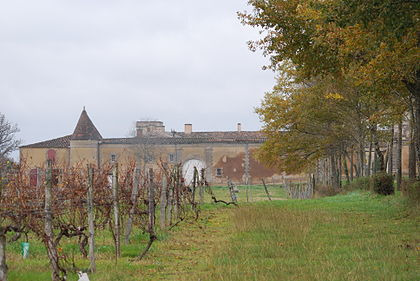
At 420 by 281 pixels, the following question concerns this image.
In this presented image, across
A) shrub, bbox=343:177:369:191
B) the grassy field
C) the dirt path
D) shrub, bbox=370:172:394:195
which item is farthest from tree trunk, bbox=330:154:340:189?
the dirt path

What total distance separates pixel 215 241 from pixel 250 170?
53943 millimetres

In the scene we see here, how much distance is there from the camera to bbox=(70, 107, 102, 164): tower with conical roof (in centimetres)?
7112

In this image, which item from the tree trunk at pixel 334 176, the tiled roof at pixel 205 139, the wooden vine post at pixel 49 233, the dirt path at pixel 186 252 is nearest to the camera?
the wooden vine post at pixel 49 233

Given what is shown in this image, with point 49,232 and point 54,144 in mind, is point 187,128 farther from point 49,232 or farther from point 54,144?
point 49,232

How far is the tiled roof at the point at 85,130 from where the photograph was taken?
236 ft

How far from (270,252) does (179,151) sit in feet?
193

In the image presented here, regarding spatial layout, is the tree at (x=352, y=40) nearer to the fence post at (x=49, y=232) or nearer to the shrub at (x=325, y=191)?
the fence post at (x=49, y=232)

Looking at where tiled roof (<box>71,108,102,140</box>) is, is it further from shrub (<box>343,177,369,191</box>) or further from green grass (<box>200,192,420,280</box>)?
green grass (<box>200,192,420,280</box>)

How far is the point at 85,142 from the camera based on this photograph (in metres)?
71.7

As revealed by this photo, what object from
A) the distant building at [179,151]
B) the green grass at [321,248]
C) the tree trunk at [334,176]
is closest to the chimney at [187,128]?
the distant building at [179,151]

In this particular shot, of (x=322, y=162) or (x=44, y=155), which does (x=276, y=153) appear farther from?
(x=44, y=155)

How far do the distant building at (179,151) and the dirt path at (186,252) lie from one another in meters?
49.1

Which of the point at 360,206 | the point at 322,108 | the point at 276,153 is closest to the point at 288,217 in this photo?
the point at 360,206

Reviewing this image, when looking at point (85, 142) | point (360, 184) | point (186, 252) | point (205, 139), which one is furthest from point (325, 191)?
point (85, 142)
